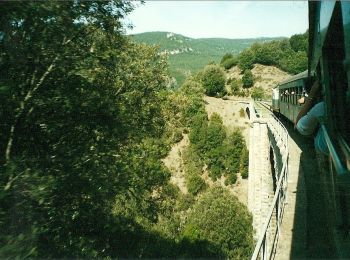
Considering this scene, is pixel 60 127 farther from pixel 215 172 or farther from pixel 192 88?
pixel 192 88

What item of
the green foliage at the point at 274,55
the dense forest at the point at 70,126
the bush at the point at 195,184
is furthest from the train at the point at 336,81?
the green foliage at the point at 274,55

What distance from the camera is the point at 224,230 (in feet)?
83.6

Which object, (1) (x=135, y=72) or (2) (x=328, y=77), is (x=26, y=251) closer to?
(2) (x=328, y=77)

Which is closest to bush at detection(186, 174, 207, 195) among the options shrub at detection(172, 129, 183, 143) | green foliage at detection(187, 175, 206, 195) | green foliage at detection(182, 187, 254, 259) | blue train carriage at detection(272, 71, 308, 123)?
green foliage at detection(187, 175, 206, 195)

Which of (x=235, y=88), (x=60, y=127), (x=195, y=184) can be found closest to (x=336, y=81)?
(x=60, y=127)

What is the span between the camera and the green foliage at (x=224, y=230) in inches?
Answer: 973

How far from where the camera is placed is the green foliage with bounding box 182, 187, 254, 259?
81.0ft

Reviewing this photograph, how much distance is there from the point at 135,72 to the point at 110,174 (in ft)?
9.92

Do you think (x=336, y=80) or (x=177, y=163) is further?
(x=177, y=163)

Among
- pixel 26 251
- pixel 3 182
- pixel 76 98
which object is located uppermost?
pixel 76 98

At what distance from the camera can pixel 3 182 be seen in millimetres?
4887

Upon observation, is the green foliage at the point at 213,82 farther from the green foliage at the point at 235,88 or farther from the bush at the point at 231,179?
the bush at the point at 231,179

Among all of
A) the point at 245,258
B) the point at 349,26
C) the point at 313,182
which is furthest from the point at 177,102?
the point at 349,26

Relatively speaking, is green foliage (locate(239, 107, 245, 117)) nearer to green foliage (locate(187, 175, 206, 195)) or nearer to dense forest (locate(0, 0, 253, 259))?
green foliage (locate(187, 175, 206, 195))
